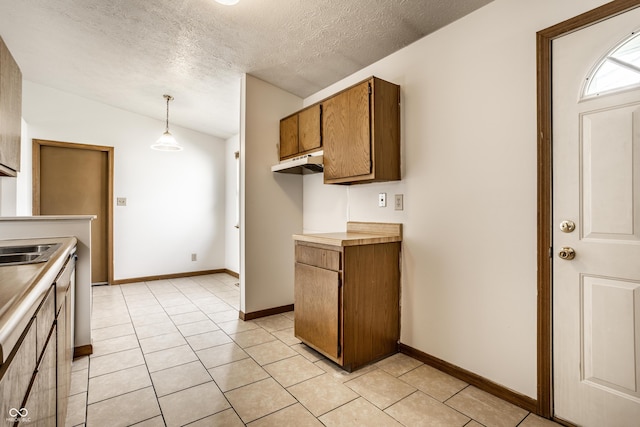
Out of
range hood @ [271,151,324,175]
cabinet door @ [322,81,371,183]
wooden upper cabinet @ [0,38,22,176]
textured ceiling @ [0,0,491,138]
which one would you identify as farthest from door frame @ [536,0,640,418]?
wooden upper cabinet @ [0,38,22,176]

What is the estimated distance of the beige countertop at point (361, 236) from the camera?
2174mm

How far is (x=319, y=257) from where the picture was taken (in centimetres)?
234

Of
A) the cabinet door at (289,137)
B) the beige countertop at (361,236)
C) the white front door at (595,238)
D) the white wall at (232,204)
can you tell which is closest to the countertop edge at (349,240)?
the beige countertop at (361,236)

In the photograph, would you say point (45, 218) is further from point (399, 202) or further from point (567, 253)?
point (567, 253)

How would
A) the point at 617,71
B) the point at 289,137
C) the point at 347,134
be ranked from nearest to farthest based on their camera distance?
the point at 617,71 < the point at 347,134 < the point at 289,137

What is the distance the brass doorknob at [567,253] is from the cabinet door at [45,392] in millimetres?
2151

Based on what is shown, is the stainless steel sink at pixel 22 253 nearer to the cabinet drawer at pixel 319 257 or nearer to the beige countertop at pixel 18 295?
the beige countertop at pixel 18 295

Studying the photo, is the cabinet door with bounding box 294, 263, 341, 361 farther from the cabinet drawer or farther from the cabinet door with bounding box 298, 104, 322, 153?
the cabinet door with bounding box 298, 104, 322, 153

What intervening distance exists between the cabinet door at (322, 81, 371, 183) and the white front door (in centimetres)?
114

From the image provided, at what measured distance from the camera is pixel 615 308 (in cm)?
147

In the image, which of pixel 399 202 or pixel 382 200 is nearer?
pixel 399 202

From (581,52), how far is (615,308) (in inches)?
49.5

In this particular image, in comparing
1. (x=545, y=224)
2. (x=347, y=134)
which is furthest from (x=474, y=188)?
(x=347, y=134)

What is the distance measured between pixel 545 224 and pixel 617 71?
776 mm
